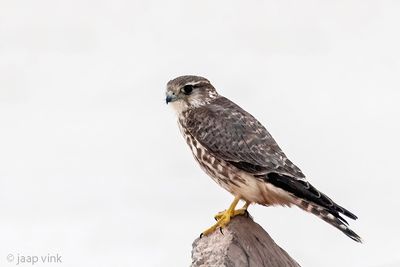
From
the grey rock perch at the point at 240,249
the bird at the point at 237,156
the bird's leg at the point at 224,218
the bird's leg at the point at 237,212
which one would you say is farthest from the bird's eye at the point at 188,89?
the grey rock perch at the point at 240,249

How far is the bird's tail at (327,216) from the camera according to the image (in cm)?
815

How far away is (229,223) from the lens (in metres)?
8.70

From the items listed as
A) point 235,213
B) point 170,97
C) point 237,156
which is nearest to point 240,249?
point 235,213

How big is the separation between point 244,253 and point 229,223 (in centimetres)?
69

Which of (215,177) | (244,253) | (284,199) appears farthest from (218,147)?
(244,253)

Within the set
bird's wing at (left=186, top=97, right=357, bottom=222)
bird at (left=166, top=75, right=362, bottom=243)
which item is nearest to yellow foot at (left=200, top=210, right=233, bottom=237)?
A: bird at (left=166, top=75, right=362, bottom=243)

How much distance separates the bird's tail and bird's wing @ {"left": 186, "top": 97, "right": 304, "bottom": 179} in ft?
1.01

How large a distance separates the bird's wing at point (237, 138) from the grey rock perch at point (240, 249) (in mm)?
701

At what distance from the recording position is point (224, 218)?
8.79 m

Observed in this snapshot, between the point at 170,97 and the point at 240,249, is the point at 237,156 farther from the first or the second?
the point at 240,249

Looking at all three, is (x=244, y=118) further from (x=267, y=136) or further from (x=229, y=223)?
(x=229, y=223)

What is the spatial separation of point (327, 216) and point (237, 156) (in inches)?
51.3

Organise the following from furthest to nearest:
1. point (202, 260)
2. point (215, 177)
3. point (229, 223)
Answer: point (215, 177) < point (229, 223) < point (202, 260)

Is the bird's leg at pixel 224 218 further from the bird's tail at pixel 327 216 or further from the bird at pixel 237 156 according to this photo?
the bird's tail at pixel 327 216
